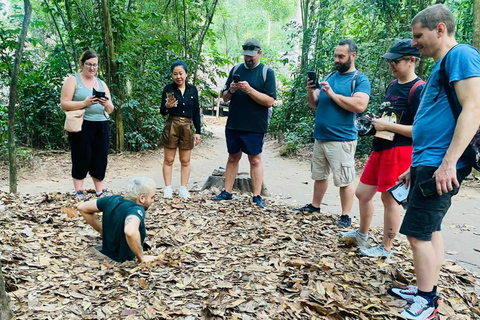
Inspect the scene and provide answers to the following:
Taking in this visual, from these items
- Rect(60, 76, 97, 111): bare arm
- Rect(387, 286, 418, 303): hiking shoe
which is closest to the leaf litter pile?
Rect(387, 286, 418, 303): hiking shoe

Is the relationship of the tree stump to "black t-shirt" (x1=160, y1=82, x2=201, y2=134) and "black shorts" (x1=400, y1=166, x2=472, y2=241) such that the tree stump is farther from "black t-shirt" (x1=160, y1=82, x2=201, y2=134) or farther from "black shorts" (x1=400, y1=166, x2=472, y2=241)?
"black shorts" (x1=400, y1=166, x2=472, y2=241)

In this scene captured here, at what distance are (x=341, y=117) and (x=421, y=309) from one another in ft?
6.85

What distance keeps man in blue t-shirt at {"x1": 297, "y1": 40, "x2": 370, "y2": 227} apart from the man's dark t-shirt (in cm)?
206

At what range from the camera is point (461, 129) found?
2000 millimetres

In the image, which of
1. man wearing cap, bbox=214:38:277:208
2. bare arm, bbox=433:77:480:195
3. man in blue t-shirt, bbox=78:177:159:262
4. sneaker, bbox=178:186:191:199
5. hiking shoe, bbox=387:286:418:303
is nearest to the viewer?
bare arm, bbox=433:77:480:195

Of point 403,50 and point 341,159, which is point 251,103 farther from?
point 403,50

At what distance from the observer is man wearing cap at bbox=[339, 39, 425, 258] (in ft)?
9.45

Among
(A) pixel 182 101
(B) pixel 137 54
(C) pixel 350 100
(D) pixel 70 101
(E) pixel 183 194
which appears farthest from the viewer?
(B) pixel 137 54

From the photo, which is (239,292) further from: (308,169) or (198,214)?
(308,169)

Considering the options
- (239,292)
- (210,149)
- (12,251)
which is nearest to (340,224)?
(239,292)

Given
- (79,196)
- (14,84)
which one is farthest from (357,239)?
(14,84)

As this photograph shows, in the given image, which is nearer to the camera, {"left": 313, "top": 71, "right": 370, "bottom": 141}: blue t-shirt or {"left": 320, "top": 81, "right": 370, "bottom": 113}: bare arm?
{"left": 320, "top": 81, "right": 370, "bottom": 113}: bare arm

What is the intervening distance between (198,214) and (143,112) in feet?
19.6

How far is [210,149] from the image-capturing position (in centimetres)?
1094
